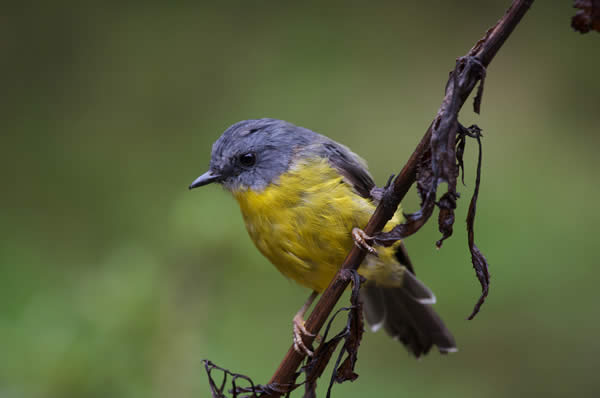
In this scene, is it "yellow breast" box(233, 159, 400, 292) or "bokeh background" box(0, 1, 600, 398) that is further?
"bokeh background" box(0, 1, 600, 398)

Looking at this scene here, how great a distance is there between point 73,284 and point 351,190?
75.1 inches

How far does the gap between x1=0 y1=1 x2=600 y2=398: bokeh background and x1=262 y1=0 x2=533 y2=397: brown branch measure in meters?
1.45

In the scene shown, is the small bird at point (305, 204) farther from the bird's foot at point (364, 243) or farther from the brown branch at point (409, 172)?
the brown branch at point (409, 172)

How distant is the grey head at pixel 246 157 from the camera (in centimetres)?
322

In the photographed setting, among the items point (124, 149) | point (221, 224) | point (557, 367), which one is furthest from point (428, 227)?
point (124, 149)

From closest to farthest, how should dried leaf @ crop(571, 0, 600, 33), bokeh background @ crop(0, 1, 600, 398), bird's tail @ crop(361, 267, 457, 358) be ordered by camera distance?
dried leaf @ crop(571, 0, 600, 33) → bokeh background @ crop(0, 1, 600, 398) → bird's tail @ crop(361, 267, 457, 358)

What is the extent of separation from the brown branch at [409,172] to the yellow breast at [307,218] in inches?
38.3

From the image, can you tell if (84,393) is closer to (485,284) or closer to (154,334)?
(154,334)

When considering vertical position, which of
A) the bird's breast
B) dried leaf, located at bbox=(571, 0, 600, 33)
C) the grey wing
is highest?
dried leaf, located at bbox=(571, 0, 600, 33)

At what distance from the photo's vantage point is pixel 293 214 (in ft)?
9.89

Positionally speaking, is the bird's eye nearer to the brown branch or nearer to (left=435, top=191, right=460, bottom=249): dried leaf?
the brown branch

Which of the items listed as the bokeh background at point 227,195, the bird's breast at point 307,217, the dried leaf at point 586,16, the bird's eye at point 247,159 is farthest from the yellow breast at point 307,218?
the dried leaf at point 586,16

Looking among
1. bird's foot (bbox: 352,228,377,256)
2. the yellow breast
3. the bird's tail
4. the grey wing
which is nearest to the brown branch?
bird's foot (bbox: 352,228,377,256)

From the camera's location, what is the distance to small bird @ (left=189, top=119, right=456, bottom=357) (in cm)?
299
